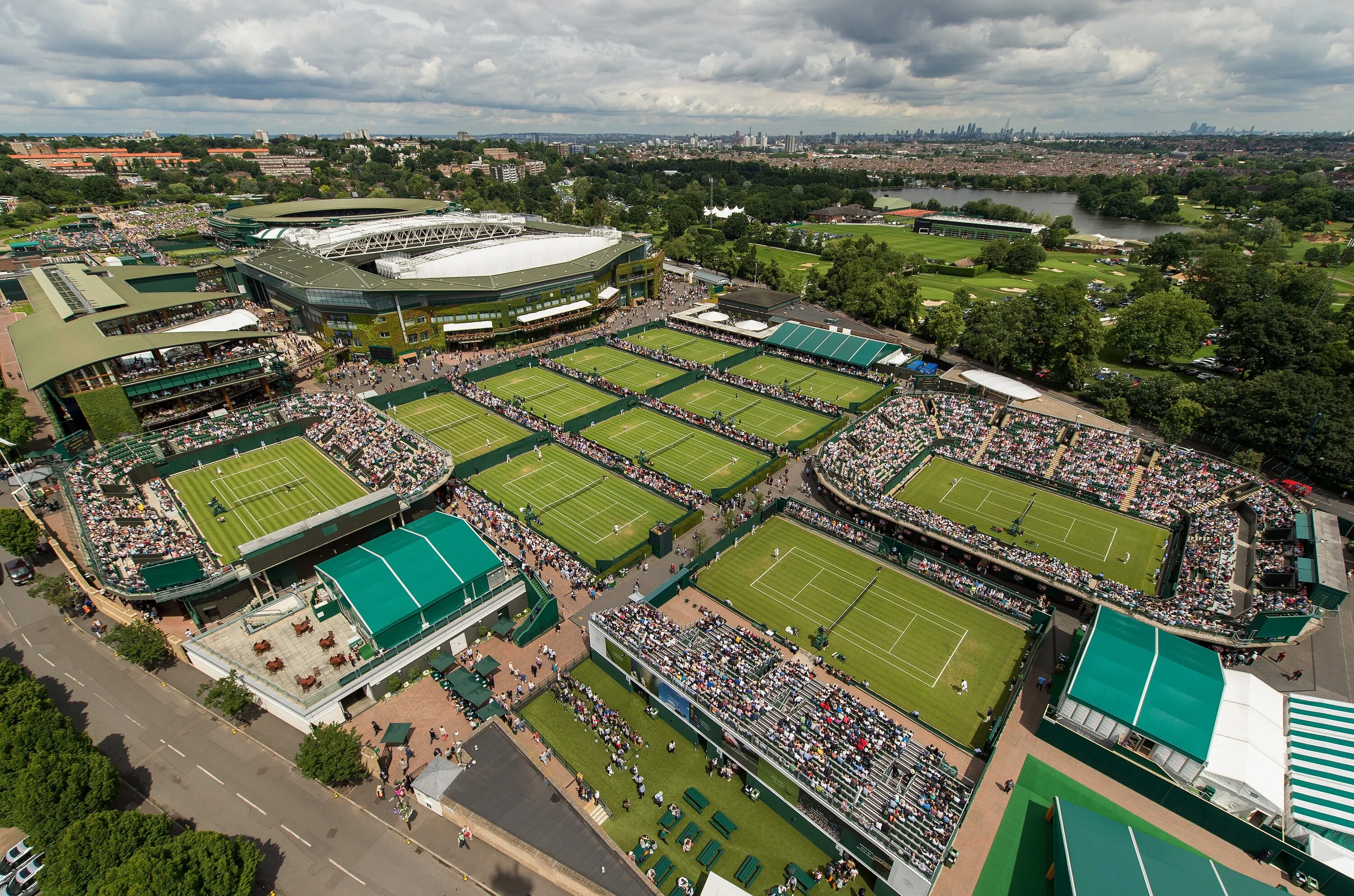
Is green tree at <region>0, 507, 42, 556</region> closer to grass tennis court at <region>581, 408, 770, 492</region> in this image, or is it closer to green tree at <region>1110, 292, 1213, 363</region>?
grass tennis court at <region>581, 408, 770, 492</region>

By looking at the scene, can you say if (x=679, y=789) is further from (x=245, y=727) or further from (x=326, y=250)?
(x=326, y=250)

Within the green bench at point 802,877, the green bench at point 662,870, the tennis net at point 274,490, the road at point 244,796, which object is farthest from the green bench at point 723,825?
the tennis net at point 274,490

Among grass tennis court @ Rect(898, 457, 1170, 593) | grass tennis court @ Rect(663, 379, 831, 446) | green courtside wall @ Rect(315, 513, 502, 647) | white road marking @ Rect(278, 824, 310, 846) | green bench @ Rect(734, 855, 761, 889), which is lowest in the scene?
white road marking @ Rect(278, 824, 310, 846)

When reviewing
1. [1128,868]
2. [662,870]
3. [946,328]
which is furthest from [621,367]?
[1128,868]

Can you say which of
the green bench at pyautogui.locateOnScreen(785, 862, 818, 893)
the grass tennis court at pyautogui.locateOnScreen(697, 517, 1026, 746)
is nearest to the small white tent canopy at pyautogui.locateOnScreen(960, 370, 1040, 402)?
the grass tennis court at pyautogui.locateOnScreen(697, 517, 1026, 746)

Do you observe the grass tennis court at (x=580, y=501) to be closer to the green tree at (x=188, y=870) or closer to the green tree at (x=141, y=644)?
the green tree at (x=141, y=644)

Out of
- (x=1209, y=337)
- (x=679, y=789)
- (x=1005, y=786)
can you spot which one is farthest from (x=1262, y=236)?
(x=679, y=789)

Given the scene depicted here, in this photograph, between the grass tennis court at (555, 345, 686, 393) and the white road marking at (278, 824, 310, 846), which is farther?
the grass tennis court at (555, 345, 686, 393)
